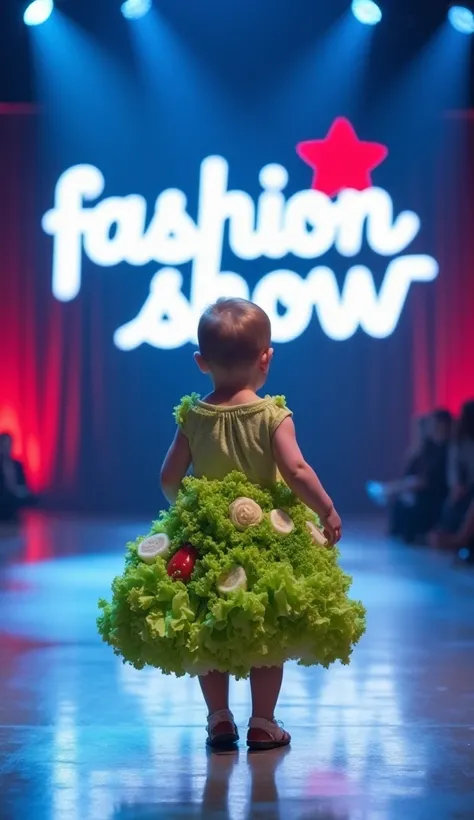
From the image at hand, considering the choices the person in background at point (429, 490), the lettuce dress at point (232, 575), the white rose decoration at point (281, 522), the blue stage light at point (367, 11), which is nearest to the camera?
the lettuce dress at point (232, 575)

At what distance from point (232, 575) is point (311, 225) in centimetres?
835

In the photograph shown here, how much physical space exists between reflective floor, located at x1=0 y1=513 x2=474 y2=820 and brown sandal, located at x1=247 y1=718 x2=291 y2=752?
3cm

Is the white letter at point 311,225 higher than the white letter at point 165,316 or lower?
higher

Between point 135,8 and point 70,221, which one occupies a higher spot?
point 135,8

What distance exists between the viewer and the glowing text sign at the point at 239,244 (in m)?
10.6

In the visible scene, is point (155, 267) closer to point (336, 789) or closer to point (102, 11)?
point (102, 11)

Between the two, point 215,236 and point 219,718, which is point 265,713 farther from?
point 215,236

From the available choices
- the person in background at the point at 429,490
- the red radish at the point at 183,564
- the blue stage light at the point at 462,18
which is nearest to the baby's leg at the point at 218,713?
the red radish at the point at 183,564

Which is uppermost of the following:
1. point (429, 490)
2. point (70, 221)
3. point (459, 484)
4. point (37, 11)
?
point (37, 11)

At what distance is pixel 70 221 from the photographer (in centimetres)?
1065

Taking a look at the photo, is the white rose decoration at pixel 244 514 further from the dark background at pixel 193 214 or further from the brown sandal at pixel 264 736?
the dark background at pixel 193 214

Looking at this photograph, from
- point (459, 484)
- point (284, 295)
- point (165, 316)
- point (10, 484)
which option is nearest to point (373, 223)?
point (284, 295)

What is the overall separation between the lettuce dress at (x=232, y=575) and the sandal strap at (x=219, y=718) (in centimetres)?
13

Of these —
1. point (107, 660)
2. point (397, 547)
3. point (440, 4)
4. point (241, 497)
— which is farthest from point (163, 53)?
point (241, 497)
